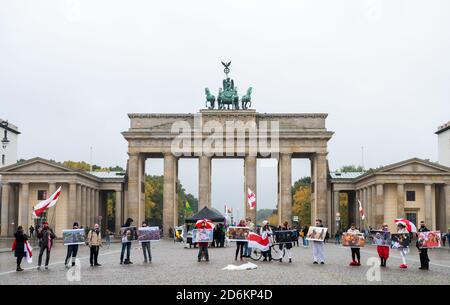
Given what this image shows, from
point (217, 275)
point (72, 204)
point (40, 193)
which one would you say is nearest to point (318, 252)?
point (217, 275)

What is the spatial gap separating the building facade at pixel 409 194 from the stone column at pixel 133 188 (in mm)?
28914

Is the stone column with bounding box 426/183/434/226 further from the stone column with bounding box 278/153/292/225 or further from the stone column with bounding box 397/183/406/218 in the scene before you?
the stone column with bounding box 278/153/292/225

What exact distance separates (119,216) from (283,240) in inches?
2411

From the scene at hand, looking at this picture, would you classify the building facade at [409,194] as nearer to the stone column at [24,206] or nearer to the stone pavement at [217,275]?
the stone column at [24,206]

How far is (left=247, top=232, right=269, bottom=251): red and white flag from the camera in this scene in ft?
114

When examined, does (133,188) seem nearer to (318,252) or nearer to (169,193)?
(169,193)

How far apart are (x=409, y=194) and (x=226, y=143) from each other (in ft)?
78.4

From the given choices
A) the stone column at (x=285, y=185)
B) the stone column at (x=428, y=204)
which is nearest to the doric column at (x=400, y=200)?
the stone column at (x=428, y=204)

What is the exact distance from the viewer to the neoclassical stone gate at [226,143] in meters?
89.2

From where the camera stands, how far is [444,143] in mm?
102562

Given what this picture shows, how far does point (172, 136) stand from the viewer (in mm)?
89562
